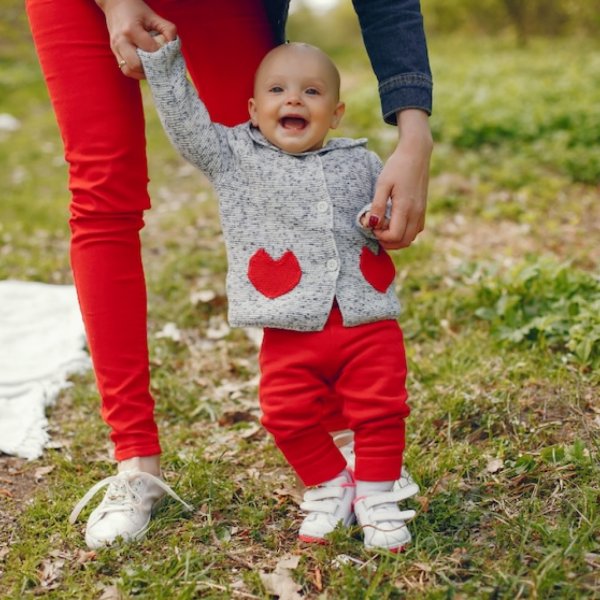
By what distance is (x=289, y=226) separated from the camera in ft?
7.02

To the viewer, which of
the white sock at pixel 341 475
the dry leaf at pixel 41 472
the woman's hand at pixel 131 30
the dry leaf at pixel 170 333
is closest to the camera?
the woman's hand at pixel 131 30

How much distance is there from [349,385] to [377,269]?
0.98 feet

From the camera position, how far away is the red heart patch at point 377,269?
214cm

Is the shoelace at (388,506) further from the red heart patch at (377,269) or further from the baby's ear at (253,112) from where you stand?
the baby's ear at (253,112)

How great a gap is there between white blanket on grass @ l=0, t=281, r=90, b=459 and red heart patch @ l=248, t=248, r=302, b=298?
1.27 m

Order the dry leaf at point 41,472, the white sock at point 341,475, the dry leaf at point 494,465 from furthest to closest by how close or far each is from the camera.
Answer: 1. the dry leaf at point 41,472
2. the dry leaf at point 494,465
3. the white sock at point 341,475

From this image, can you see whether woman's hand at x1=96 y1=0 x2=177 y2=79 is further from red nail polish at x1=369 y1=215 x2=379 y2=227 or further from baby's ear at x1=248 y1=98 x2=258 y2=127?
red nail polish at x1=369 y1=215 x2=379 y2=227

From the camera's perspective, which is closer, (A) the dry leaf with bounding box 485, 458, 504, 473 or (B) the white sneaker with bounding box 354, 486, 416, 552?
(B) the white sneaker with bounding box 354, 486, 416, 552

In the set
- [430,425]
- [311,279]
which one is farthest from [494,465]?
[311,279]

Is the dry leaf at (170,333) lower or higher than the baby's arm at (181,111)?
lower

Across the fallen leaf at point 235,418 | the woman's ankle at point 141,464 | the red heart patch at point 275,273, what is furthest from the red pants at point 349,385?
the fallen leaf at point 235,418

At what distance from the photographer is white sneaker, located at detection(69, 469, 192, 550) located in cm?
225

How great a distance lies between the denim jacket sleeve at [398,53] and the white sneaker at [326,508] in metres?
0.94

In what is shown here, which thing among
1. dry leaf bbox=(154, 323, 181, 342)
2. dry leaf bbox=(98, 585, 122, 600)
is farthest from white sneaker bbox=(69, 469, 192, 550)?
dry leaf bbox=(154, 323, 181, 342)
